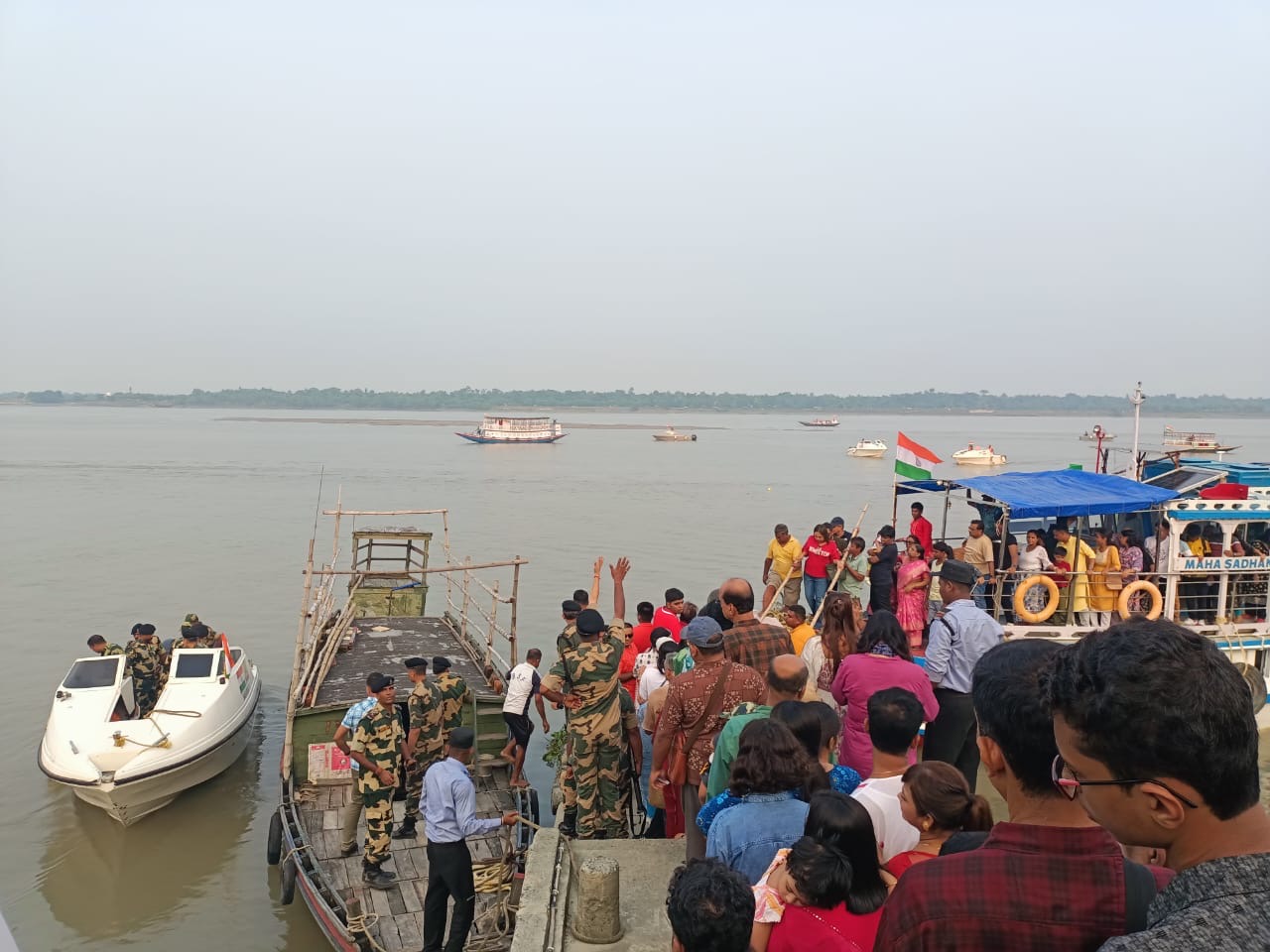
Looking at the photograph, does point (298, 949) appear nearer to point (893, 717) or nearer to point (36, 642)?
point (893, 717)

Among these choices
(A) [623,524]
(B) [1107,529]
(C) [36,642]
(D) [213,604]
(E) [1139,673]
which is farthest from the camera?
(A) [623,524]

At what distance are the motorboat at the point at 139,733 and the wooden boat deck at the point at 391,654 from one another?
1.54 m

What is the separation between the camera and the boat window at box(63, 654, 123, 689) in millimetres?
11125

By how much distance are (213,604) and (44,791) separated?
421 inches

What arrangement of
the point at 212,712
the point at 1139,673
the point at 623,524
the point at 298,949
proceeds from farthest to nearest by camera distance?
the point at 623,524, the point at 212,712, the point at 298,949, the point at 1139,673

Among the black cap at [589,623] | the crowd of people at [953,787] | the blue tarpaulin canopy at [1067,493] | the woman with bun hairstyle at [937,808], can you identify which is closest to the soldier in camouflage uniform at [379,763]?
the crowd of people at [953,787]

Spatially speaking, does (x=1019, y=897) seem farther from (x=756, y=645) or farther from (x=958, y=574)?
(x=958, y=574)

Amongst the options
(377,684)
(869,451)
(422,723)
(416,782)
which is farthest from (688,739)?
(869,451)

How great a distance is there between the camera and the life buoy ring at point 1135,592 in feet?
35.9

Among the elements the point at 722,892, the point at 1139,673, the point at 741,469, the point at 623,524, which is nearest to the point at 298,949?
the point at 722,892

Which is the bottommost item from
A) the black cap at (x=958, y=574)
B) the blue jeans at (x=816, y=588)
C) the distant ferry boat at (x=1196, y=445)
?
the blue jeans at (x=816, y=588)

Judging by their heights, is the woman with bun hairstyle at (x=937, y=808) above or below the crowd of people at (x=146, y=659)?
above

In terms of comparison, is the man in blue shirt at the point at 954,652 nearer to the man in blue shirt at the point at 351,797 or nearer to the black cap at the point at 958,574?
the black cap at the point at 958,574

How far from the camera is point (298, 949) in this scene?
8.82 m
